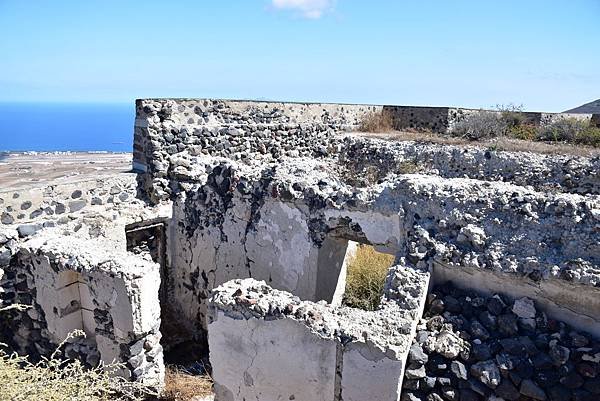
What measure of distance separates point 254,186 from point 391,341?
2.82 meters

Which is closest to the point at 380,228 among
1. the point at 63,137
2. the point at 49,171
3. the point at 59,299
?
the point at 59,299

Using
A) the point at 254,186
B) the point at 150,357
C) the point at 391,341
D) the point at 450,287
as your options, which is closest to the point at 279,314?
the point at 391,341

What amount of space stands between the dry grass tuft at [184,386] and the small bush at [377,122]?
9410mm

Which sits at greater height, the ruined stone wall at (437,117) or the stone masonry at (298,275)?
the ruined stone wall at (437,117)

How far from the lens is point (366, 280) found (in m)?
6.48

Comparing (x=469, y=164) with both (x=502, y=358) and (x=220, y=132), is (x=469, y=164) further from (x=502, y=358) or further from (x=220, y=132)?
(x=502, y=358)

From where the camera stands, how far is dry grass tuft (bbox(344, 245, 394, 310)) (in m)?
6.14

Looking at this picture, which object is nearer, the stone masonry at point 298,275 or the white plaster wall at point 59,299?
the stone masonry at point 298,275

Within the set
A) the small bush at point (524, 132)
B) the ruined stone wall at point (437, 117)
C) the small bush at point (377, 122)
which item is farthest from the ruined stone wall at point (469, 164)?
the ruined stone wall at point (437, 117)

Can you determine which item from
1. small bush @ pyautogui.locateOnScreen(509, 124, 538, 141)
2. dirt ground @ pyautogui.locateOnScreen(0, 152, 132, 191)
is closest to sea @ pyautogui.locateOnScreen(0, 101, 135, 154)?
dirt ground @ pyautogui.locateOnScreen(0, 152, 132, 191)

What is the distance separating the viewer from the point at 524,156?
32.6 ft

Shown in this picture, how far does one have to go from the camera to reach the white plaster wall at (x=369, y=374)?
3.15m

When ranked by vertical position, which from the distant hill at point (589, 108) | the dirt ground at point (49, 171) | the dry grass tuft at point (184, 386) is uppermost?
the distant hill at point (589, 108)

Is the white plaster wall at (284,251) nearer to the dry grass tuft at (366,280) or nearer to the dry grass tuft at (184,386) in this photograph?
the dry grass tuft at (366,280)
